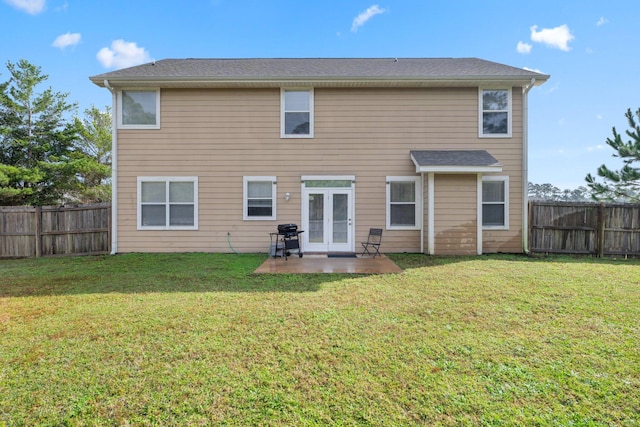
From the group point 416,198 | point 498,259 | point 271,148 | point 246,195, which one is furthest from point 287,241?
point 498,259

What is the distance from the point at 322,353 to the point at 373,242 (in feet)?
19.7

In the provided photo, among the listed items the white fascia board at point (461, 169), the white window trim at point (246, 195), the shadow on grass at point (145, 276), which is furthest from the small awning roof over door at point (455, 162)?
the white window trim at point (246, 195)

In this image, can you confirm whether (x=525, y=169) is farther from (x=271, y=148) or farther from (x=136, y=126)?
(x=136, y=126)

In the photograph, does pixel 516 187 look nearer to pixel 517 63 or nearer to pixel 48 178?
pixel 517 63

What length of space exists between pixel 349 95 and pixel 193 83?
14.7ft

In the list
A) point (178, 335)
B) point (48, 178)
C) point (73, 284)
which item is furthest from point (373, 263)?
point (48, 178)

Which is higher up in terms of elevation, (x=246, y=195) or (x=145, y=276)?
(x=246, y=195)

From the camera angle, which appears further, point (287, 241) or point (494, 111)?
point (494, 111)

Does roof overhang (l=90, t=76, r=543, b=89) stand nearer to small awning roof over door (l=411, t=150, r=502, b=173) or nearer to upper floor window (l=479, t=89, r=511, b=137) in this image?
upper floor window (l=479, t=89, r=511, b=137)

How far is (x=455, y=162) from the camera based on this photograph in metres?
7.83

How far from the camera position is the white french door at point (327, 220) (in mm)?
8545

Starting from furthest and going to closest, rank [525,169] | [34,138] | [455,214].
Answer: [34,138] → [525,169] → [455,214]

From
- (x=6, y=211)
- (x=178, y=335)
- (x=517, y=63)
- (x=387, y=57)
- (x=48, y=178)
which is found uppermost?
(x=387, y=57)

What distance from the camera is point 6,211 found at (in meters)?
8.31
